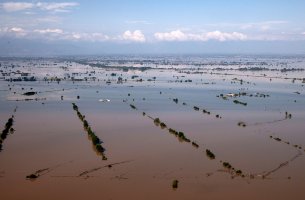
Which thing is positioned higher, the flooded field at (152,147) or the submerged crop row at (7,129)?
the submerged crop row at (7,129)

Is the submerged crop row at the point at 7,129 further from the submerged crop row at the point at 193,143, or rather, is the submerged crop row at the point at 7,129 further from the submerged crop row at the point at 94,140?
the submerged crop row at the point at 193,143

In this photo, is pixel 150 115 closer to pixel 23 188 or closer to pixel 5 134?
pixel 5 134

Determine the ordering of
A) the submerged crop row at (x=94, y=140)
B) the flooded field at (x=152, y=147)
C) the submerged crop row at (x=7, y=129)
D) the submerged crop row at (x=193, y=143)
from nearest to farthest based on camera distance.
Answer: the flooded field at (x=152, y=147) < the submerged crop row at (x=193, y=143) < the submerged crop row at (x=94, y=140) < the submerged crop row at (x=7, y=129)

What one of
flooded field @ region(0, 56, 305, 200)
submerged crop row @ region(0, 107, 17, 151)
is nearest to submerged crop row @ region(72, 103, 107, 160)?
flooded field @ region(0, 56, 305, 200)

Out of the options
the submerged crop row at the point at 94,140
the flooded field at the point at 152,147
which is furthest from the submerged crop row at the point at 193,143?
the submerged crop row at the point at 94,140

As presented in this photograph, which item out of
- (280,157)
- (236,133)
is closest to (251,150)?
(280,157)

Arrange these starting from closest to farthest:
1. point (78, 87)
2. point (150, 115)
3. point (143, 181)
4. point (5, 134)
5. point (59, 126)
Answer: point (143, 181) < point (5, 134) < point (59, 126) < point (150, 115) < point (78, 87)

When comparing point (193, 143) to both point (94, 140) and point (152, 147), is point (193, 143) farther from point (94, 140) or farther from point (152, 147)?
point (94, 140)

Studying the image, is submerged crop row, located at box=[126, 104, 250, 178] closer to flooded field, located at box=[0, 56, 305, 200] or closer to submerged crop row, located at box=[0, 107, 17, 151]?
flooded field, located at box=[0, 56, 305, 200]
